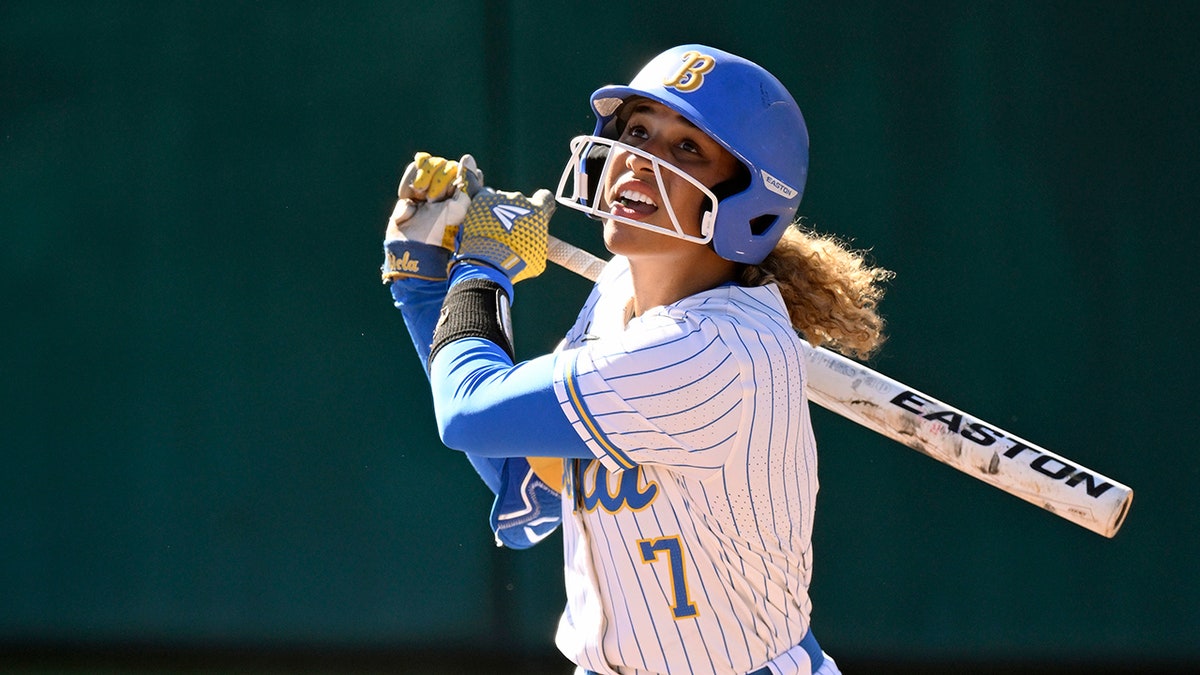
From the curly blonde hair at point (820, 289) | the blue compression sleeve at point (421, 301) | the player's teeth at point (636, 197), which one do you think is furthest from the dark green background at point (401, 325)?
the player's teeth at point (636, 197)

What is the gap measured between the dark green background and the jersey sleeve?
2030mm

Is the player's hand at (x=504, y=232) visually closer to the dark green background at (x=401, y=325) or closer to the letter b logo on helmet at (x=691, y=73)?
the letter b logo on helmet at (x=691, y=73)

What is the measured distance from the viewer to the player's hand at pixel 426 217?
7.54 ft

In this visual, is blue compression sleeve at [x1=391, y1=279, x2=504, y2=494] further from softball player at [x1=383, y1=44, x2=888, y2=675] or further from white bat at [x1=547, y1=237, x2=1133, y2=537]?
white bat at [x1=547, y1=237, x2=1133, y2=537]

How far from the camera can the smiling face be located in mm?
1965

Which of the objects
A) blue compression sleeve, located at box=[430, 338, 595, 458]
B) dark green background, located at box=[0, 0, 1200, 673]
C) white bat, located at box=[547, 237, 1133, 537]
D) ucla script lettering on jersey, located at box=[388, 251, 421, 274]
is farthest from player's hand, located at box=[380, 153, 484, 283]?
dark green background, located at box=[0, 0, 1200, 673]

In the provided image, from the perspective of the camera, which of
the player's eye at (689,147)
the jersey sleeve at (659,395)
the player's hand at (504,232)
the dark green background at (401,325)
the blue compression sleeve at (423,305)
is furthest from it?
the dark green background at (401,325)

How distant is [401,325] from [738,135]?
215 cm

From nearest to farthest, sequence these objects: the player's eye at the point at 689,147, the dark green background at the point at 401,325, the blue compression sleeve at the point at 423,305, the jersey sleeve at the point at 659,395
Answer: the jersey sleeve at the point at 659,395
the player's eye at the point at 689,147
the blue compression sleeve at the point at 423,305
the dark green background at the point at 401,325

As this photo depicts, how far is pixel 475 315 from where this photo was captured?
206cm

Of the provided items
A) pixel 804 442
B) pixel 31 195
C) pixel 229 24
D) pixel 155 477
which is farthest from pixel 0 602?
pixel 804 442

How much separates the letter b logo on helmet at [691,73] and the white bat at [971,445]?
0.56 meters

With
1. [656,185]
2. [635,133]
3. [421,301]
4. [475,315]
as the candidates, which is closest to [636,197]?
[656,185]

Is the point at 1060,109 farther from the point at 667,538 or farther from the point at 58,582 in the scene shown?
the point at 58,582
